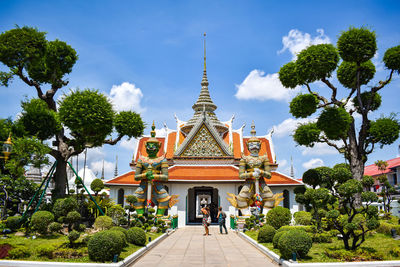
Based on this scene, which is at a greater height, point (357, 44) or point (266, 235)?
point (357, 44)

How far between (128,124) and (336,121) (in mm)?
11344

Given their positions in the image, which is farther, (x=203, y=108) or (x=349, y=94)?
(x=203, y=108)

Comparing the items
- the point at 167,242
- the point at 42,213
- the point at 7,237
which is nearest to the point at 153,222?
the point at 167,242

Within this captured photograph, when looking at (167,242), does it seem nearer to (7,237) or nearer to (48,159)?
(7,237)

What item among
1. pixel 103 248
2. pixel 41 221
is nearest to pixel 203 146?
pixel 41 221

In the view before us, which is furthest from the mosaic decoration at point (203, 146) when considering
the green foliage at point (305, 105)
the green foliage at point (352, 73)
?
the green foliage at point (352, 73)

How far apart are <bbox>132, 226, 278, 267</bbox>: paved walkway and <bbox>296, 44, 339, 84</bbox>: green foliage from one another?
8965mm

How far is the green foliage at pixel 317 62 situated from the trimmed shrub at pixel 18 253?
13.9 meters

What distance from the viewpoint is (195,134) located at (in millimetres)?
23453

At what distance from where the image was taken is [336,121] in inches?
597

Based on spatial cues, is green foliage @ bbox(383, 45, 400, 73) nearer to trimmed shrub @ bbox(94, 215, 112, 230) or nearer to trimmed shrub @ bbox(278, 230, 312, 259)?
trimmed shrub @ bbox(278, 230, 312, 259)

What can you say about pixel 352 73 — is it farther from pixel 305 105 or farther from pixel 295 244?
pixel 295 244

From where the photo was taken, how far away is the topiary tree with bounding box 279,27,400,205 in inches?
577

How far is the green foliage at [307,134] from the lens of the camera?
18.2 metres
